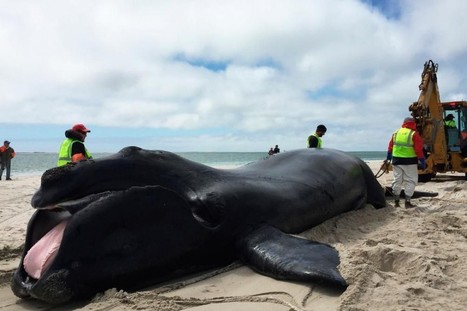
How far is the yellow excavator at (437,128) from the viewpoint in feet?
44.8

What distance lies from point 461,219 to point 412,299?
3.54 metres

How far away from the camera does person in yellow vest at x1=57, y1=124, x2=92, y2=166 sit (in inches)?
288

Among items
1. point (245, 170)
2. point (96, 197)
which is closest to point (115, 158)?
point (96, 197)

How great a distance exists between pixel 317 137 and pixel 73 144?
5737 mm

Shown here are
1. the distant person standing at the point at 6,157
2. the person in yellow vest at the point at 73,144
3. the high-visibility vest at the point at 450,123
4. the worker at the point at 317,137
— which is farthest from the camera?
the distant person standing at the point at 6,157

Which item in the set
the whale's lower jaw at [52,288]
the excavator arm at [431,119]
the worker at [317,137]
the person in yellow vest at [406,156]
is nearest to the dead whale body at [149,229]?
the whale's lower jaw at [52,288]

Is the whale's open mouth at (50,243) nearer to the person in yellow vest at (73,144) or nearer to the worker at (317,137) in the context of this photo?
the person in yellow vest at (73,144)

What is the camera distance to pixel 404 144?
28.2 feet

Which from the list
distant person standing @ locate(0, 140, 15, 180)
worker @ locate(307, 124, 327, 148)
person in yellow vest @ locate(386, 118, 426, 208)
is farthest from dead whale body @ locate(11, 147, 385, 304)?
distant person standing @ locate(0, 140, 15, 180)

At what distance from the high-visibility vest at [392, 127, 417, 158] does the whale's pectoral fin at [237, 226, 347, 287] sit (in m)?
5.05

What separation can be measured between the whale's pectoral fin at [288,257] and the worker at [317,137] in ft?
21.2

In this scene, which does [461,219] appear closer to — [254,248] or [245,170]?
[245,170]

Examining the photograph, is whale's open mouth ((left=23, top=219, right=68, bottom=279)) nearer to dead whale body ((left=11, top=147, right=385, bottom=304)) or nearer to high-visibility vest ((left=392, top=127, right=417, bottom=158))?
dead whale body ((left=11, top=147, right=385, bottom=304))

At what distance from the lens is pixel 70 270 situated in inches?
130
